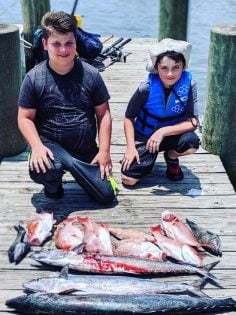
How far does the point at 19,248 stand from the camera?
12.3 feet

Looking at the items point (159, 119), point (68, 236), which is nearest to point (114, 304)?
point (68, 236)

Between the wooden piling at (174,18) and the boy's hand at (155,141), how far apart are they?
3.84m

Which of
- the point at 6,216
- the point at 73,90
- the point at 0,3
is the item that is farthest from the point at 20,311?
the point at 0,3

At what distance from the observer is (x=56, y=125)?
14.5ft

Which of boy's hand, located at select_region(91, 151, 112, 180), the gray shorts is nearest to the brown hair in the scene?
boy's hand, located at select_region(91, 151, 112, 180)

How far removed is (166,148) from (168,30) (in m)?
3.78

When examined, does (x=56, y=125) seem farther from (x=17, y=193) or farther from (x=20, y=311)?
(x=20, y=311)

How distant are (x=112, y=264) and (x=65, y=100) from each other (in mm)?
1389

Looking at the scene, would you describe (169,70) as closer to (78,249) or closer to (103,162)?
(103,162)

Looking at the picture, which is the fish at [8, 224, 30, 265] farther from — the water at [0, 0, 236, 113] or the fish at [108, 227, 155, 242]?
the water at [0, 0, 236, 113]

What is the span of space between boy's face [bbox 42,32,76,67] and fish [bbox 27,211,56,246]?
3.65 ft

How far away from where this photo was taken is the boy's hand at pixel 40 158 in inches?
163

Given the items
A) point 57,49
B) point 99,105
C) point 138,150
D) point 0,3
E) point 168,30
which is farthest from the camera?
point 0,3

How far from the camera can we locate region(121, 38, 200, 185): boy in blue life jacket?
4.62 m
